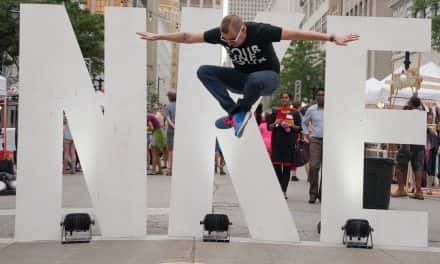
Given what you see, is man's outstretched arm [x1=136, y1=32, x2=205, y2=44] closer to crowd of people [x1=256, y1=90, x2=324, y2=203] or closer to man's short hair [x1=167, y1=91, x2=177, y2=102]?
crowd of people [x1=256, y1=90, x2=324, y2=203]

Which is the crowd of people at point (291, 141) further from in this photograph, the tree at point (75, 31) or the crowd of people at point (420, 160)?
the tree at point (75, 31)

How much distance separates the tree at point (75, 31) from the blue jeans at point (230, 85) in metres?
25.6

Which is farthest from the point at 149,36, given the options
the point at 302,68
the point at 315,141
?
the point at 302,68

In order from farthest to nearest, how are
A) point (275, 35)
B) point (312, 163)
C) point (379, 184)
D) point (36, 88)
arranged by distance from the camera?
point (312, 163) → point (379, 184) → point (36, 88) → point (275, 35)

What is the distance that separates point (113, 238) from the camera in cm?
718

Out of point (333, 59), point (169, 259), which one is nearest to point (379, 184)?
point (333, 59)

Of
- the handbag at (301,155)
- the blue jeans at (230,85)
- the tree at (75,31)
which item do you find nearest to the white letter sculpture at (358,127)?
the blue jeans at (230,85)

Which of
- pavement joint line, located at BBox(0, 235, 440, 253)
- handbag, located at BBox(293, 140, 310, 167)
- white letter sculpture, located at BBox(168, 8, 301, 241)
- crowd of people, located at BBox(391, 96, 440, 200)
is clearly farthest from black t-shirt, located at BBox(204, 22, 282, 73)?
handbag, located at BBox(293, 140, 310, 167)

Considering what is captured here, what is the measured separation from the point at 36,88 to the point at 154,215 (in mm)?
2759

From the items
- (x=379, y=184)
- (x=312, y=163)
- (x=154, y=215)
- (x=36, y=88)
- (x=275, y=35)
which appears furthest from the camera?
(x=312, y=163)

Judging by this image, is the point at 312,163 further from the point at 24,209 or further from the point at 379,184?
the point at 24,209

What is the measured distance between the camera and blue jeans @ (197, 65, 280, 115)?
20.2ft

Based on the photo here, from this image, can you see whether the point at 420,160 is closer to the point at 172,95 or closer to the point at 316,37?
the point at 172,95

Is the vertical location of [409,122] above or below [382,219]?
above
